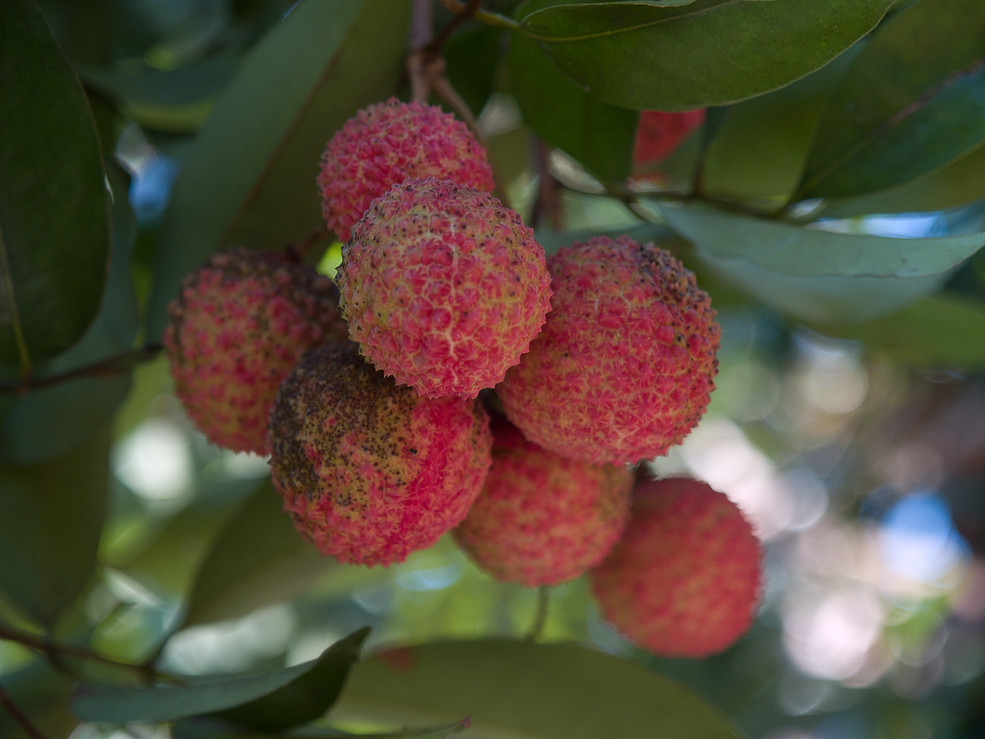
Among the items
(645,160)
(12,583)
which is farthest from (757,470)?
(12,583)

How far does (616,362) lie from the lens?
73cm

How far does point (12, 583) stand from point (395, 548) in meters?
0.76

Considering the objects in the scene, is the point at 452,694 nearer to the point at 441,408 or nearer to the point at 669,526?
the point at 669,526

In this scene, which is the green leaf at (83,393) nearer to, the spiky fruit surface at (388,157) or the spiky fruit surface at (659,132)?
the spiky fruit surface at (388,157)

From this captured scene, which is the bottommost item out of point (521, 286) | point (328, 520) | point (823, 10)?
point (328, 520)

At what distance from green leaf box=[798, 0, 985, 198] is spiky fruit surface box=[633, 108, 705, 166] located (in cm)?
22

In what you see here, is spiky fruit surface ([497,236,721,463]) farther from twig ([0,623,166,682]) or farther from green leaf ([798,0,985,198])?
twig ([0,623,166,682])

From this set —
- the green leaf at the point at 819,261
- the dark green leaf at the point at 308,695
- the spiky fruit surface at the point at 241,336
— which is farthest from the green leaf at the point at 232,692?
the green leaf at the point at 819,261

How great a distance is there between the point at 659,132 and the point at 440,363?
705mm

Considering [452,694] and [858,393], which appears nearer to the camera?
[452,694]

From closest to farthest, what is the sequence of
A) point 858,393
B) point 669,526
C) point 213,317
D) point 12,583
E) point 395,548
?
point 395,548 → point 213,317 → point 669,526 → point 12,583 → point 858,393

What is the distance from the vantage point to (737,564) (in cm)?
108

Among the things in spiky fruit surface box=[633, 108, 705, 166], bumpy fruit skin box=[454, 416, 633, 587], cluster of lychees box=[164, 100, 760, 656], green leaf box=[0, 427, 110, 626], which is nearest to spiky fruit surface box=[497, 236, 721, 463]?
cluster of lychees box=[164, 100, 760, 656]

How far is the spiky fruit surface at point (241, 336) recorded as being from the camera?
2.80 feet
